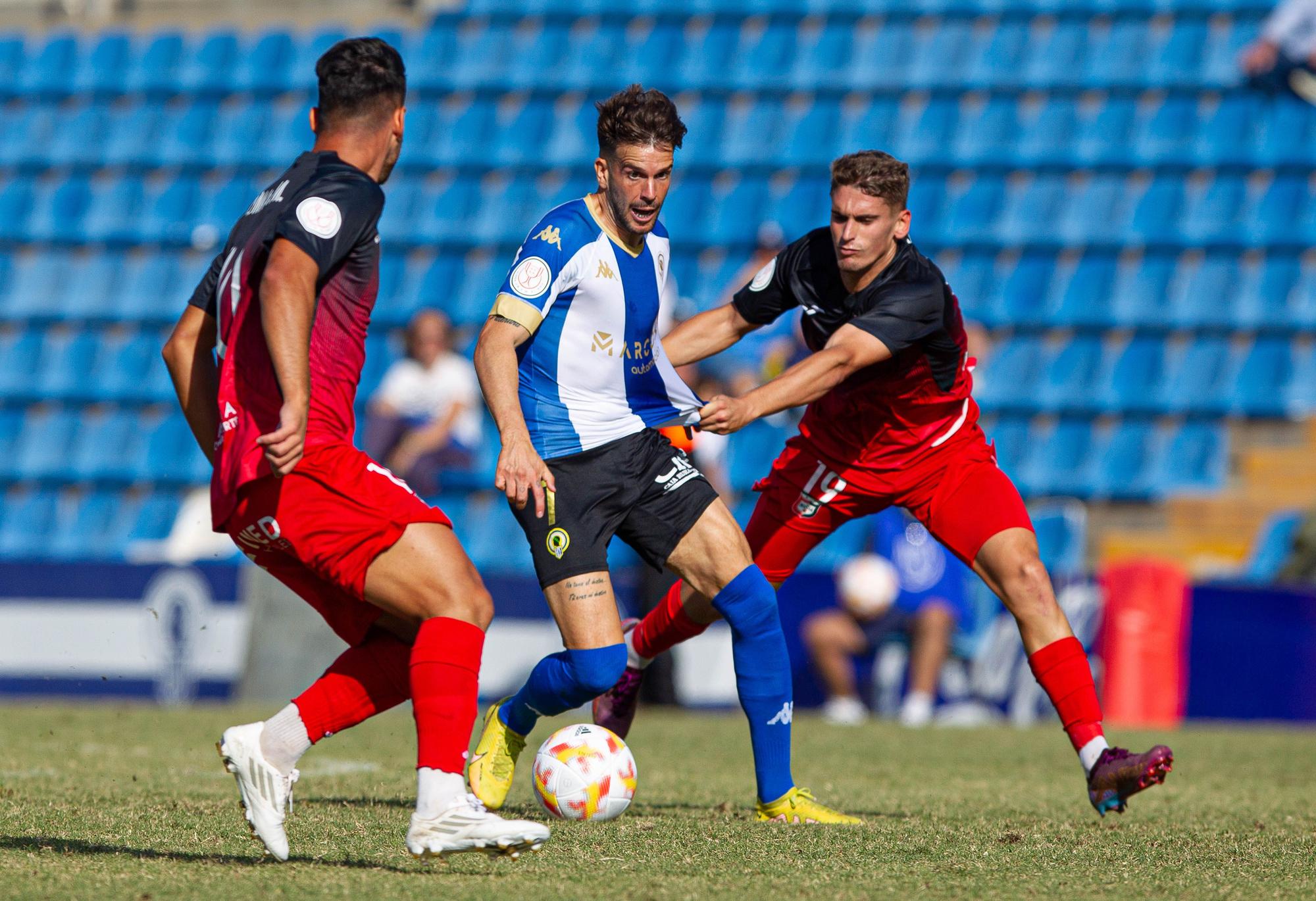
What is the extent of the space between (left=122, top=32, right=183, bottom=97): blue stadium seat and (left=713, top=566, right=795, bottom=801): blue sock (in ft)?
40.5

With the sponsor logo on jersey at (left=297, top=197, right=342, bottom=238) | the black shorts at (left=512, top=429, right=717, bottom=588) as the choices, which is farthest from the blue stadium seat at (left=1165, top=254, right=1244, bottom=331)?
the sponsor logo on jersey at (left=297, top=197, right=342, bottom=238)

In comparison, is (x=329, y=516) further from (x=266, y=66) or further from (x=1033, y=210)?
(x=266, y=66)

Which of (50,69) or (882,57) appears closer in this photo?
(882,57)

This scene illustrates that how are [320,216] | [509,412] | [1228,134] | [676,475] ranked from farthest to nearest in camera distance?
[1228,134] < [676,475] < [509,412] < [320,216]

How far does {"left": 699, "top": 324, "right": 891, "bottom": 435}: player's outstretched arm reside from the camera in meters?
5.04

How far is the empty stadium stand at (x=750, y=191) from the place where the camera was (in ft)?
40.9

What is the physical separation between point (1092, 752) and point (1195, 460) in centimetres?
698

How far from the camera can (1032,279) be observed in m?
13.0

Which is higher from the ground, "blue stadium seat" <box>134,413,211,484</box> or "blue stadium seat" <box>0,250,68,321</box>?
"blue stadium seat" <box>0,250,68,321</box>

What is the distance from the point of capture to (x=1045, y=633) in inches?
225

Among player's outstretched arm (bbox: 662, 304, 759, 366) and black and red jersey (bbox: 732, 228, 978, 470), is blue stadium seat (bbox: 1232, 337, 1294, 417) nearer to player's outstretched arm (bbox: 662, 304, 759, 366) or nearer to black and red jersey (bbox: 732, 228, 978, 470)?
black and red jersey (bbox: 732, 228, 978, 470)

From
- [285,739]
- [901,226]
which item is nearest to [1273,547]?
[901,226]

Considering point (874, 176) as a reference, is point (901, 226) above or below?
below

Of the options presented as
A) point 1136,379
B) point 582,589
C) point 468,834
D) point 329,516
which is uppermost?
point 1136,379
